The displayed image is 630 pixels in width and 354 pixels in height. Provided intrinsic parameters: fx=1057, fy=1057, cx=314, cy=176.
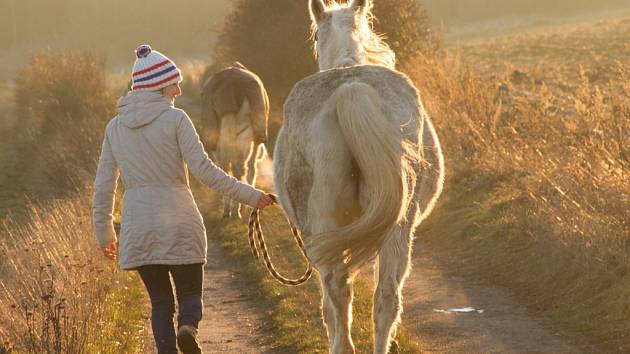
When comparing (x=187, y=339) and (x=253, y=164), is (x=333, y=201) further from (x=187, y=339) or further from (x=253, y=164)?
(x=253, y=164)

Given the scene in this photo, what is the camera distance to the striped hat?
592 cm

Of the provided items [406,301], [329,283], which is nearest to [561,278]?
[406,301]

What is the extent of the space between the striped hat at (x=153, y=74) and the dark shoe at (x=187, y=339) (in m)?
1.36

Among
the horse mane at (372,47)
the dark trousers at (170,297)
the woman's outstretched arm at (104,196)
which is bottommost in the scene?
the dark trousers at (170,297)

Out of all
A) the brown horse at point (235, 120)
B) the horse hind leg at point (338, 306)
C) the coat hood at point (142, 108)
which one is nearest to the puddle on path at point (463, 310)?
the horse hind leg at point (338, 306)

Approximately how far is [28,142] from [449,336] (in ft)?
73.0

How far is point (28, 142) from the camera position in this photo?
28.6 metres

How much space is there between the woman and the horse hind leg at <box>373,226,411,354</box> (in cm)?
77

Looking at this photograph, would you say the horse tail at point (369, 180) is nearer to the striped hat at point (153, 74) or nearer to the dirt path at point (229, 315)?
the striped hat at point (153, 74)

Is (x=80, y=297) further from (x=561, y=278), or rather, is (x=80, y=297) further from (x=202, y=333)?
(x=561, y=278)

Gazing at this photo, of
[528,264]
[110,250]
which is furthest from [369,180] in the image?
[528,264]

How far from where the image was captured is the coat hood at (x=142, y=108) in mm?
5922

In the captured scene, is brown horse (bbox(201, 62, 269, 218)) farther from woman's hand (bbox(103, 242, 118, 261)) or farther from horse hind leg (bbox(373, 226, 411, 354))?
horse hind leg (bbox(373, 226, 411, 354))

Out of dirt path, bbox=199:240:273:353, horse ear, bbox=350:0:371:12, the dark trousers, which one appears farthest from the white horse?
dirt path, bbox=199:240:273:353
